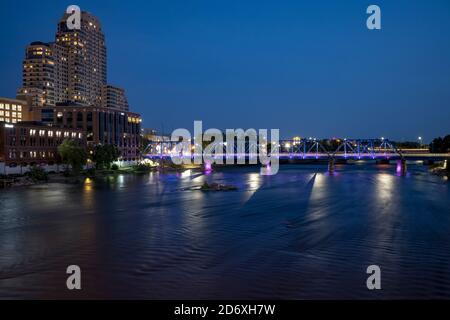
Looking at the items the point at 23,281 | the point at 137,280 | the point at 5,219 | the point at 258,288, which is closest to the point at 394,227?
the point at 258,288

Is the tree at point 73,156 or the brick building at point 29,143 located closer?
the brick building at point 29,143

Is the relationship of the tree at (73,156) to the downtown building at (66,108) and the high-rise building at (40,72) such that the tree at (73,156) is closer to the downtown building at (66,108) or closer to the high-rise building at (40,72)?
the downtown building at (66,108)

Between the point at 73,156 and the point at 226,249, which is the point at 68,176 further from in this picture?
the point at 226,249

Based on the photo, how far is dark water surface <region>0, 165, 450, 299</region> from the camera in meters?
16.2

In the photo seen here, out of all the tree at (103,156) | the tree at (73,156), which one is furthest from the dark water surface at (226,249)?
the tree at (103,156)

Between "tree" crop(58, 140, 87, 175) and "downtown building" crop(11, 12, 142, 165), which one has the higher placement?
"downtown building" crop(11, 12, 142, 165)

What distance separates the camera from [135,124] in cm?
14075

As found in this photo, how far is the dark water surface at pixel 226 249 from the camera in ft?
53.1
